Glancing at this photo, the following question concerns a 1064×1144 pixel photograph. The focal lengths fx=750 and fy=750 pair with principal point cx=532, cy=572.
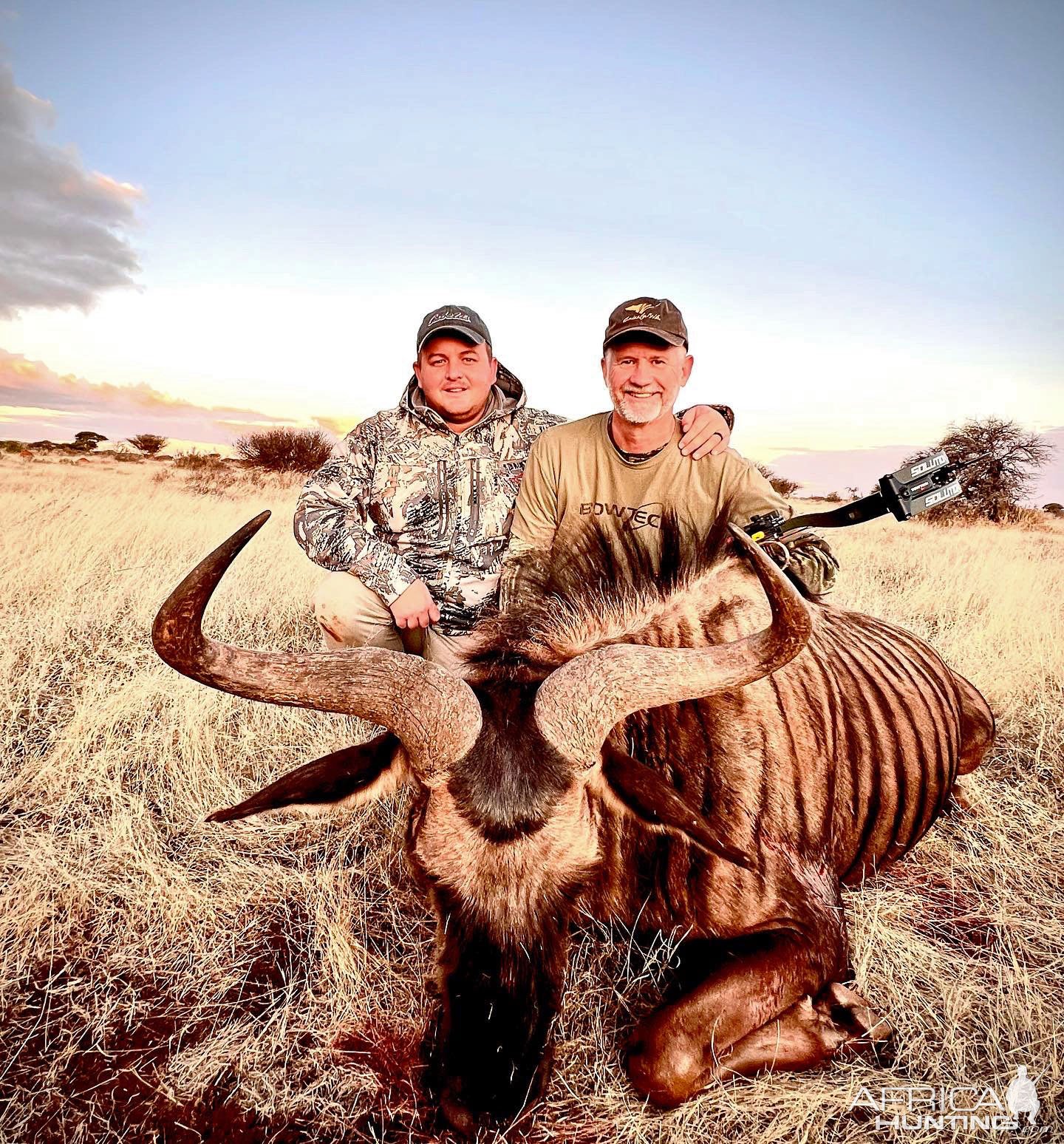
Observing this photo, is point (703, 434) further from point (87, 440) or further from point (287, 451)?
point (87, 440)

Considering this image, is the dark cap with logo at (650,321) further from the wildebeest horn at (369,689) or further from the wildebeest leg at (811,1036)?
the wildebeest leg at (811,1036)

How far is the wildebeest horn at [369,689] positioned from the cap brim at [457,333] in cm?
268

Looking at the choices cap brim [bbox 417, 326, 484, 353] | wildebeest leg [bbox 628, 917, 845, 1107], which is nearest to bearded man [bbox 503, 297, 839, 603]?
cap brim [bbox 417, 326, 484, 353]

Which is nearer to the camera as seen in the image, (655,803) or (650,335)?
(655,803)

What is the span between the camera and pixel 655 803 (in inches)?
103

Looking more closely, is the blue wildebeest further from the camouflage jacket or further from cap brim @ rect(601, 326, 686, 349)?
the camouflage jacket

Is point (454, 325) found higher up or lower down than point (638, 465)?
higher up

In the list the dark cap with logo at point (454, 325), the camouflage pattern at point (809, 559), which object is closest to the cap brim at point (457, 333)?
the dark cap with logo at point (454, 325)

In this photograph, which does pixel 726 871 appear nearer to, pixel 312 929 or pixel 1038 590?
pixel 312 929

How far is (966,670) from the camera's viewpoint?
6.40m

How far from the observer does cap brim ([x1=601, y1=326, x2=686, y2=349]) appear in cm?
448

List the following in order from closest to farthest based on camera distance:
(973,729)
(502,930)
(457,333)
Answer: (502,930) → (973,729) → (457,333)

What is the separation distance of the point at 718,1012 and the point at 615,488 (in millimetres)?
2901

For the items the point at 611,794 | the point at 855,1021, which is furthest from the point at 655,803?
the point at 855,1021
